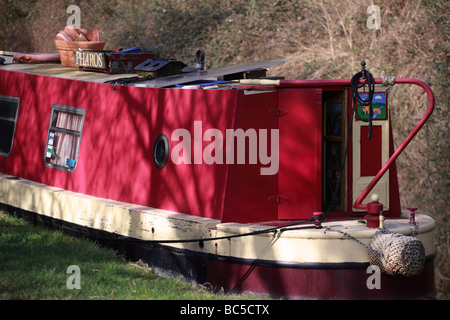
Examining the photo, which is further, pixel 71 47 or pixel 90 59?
pixel 71 47

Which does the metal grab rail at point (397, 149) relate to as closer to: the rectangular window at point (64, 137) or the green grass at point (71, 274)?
the green grass at point (71, 274)

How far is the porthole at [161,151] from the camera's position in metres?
8.03

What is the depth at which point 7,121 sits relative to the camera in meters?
10.3

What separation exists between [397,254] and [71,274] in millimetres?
2963

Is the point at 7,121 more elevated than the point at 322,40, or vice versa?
the point at 322,40

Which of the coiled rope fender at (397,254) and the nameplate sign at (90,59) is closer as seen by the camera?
the coiled rope fender at (397,254)

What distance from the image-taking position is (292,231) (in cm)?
718

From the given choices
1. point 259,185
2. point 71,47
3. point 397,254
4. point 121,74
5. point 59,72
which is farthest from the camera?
point 71,47

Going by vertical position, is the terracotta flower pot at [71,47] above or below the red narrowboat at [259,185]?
above

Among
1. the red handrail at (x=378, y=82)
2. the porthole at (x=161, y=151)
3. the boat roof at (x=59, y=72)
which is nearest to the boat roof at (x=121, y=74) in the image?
the boat roof at (x=59, y=72)

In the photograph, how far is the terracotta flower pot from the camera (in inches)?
399

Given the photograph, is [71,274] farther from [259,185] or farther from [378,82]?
[378,82]

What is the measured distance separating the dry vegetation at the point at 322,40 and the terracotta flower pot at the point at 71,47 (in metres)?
4.60

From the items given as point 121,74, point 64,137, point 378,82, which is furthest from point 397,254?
point 64,137
